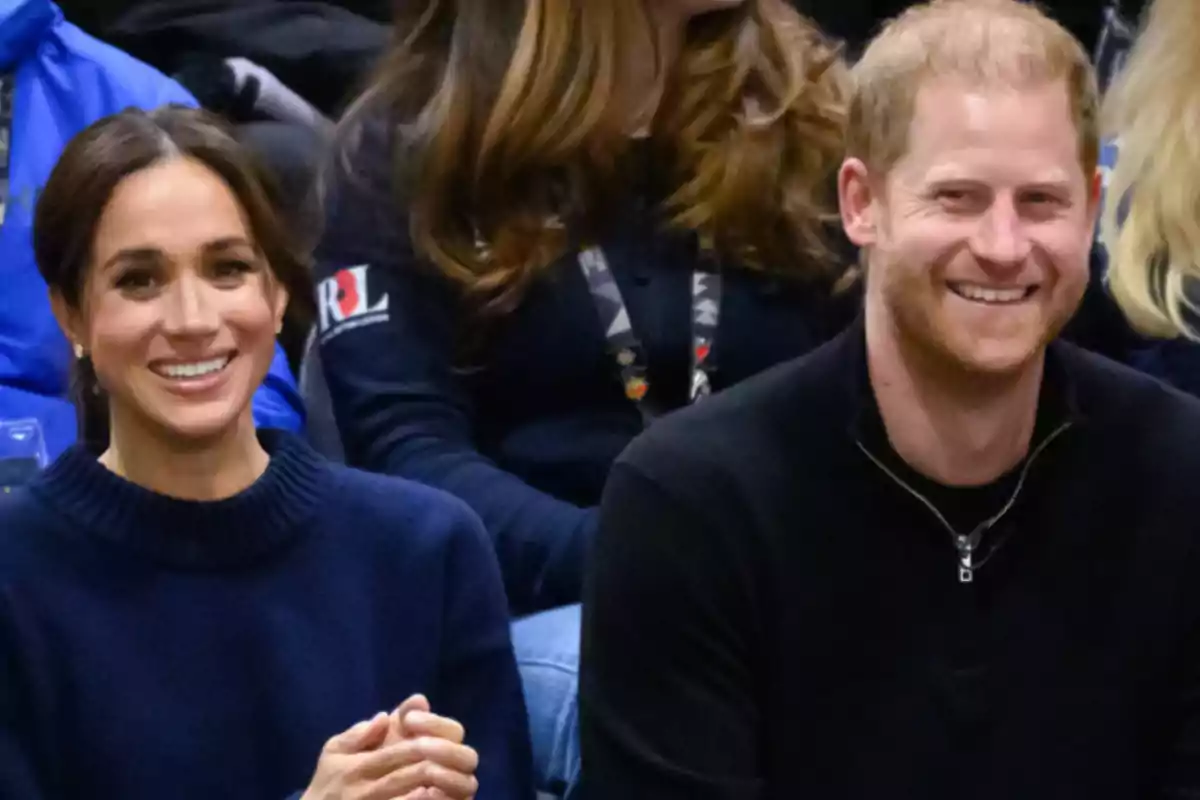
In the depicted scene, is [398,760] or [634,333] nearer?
[398,760]

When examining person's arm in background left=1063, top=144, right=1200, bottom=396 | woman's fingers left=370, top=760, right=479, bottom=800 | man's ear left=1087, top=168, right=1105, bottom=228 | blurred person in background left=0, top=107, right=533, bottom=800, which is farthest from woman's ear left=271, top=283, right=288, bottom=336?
person's arm in background left=1063, top=144, right=1200, bottom=396

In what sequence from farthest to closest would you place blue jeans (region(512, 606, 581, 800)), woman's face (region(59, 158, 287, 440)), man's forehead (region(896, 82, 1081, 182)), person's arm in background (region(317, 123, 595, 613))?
1. person's arm in background (region(317, 123, 595, 613))
2. blue jeans (region(512, 606, 581, 800))
3. woman's face (region(59, 158, 287, 440))
4. man's forehead (region(896, 82, 1081, 182))

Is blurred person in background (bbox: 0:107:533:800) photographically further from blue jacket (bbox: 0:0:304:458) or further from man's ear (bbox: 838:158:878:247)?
man's ear (bbox: 838:158:878:247)

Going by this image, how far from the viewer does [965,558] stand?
120 centimetres

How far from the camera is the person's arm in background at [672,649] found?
120cm

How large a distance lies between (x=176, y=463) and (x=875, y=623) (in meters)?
0.53

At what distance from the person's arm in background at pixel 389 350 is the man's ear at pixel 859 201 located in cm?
47

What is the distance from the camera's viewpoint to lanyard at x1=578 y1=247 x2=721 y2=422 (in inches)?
64.6

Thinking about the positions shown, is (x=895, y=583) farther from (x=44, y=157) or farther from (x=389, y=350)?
(x=44, y=157)

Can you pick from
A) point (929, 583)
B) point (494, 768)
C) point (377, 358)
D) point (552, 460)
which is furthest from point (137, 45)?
point (929, 583)

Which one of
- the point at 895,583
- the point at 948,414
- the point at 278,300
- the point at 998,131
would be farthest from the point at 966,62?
the point at 278,300

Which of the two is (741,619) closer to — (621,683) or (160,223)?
(621,683)

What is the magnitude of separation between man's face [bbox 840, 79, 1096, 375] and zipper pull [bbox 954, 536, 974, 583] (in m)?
0.12

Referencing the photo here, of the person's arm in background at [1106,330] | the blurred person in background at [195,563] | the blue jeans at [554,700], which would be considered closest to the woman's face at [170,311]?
the blurred person in background at [195,563]
